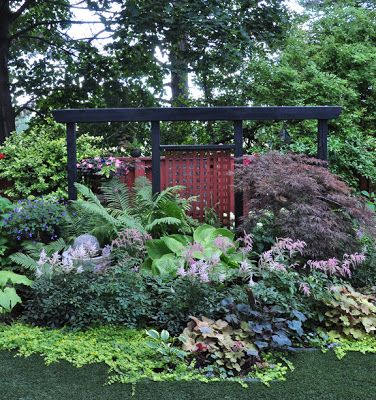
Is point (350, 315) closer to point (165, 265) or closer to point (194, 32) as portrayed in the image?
point (165, 265)

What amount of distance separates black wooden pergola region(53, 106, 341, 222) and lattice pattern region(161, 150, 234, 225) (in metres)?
0.14

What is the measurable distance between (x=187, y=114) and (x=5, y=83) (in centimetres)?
650

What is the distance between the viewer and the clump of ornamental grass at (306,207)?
4.57 m

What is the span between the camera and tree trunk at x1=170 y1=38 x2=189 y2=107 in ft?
35.6

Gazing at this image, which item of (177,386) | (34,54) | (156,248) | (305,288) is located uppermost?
(34,54)

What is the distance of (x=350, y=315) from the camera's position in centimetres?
372

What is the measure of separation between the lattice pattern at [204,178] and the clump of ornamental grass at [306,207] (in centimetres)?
79

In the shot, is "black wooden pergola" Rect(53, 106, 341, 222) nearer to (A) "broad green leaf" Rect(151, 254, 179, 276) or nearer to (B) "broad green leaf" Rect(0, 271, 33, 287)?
(A) "broad green leaf" Rect(151, 254, 179, 276)

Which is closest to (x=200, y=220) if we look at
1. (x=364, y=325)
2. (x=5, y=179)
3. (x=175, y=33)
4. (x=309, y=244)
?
(x=309, y=244)

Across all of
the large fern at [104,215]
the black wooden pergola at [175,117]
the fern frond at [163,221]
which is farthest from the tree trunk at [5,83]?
the fern frond at [163,221]

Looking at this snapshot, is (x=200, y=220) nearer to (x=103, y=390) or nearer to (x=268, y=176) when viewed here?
(x=268, y=176)

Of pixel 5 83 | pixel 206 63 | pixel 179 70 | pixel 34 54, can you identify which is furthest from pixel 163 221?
pixel 34 54

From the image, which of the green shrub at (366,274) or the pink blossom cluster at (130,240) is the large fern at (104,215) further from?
the green shrub at (366,274)

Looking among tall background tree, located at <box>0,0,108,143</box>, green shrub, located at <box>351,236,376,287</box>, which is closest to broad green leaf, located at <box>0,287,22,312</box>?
green shrub, located at <box>351,236,376,287</box>
